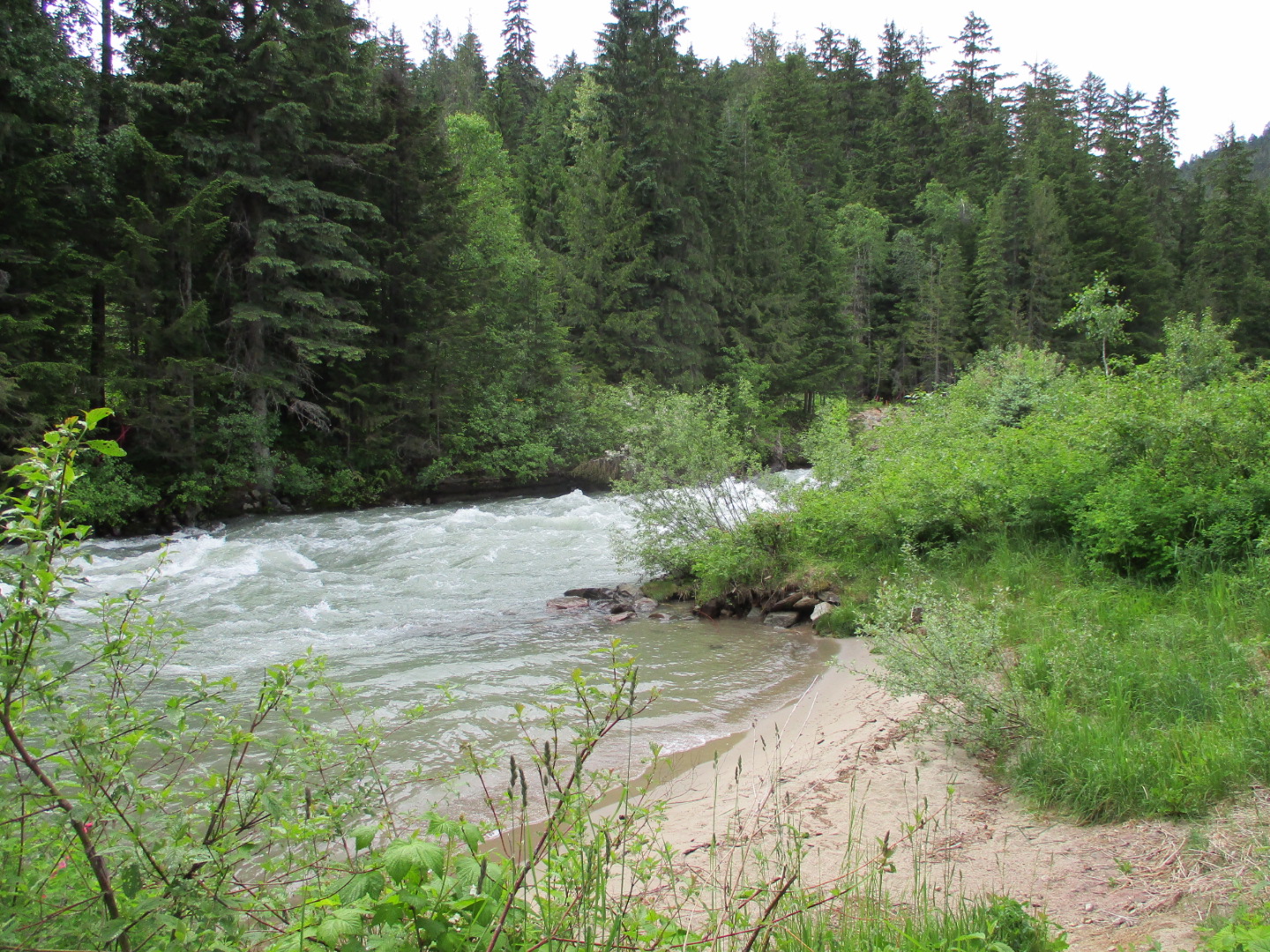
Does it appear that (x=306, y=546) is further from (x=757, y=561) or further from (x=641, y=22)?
(x=641, y=22)

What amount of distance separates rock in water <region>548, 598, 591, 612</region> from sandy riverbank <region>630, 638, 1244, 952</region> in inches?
200

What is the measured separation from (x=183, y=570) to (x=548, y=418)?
52.7ft

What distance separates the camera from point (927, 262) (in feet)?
171

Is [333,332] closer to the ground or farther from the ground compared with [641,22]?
closer to the ground

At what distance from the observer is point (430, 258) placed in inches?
998

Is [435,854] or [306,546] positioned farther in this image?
[306,546]

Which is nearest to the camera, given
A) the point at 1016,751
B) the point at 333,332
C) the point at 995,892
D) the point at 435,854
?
the point at 435,854

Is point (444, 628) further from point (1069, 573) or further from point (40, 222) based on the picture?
point (40, 222)

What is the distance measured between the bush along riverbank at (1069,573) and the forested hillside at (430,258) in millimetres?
4622

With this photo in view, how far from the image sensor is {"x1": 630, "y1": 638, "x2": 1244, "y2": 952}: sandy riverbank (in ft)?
10.3

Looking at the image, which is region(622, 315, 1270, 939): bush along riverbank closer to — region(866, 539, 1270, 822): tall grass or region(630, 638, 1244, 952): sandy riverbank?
region(866, 539, 1270, 822): tall grass

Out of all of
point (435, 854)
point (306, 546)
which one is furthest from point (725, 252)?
point (435, 854)

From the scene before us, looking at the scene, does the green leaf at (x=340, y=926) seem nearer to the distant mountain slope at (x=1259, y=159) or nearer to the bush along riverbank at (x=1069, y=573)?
the bush along riverbank at (x=1069, y=573)

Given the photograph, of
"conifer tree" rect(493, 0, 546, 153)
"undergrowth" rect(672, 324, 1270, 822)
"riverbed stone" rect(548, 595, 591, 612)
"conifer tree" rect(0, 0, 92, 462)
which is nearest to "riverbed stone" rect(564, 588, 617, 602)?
"riverbed stone" rect(548, 595, 591, 612)
